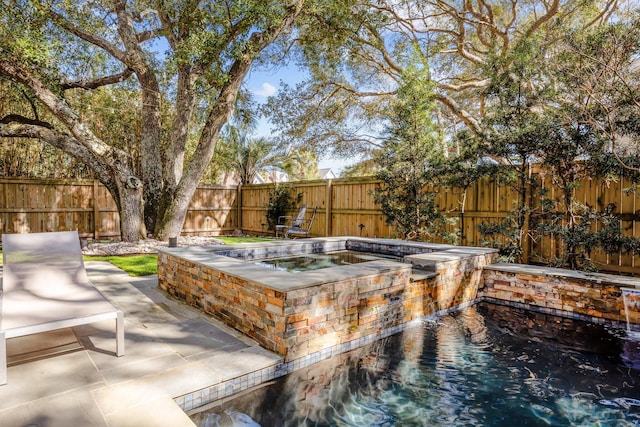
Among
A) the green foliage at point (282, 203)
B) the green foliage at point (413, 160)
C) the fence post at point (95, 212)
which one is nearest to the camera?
the green foliage at point (413, 160)

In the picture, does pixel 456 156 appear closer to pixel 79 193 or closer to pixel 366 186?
pixel 366 186

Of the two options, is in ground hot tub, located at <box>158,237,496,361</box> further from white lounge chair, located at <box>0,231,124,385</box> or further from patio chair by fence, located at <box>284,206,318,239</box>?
patio chair by fence, located at <box>284,206,318,239</box>

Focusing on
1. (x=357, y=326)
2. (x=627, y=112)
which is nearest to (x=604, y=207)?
(x=627, y=112)

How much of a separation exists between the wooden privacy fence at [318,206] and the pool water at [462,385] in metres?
2.52

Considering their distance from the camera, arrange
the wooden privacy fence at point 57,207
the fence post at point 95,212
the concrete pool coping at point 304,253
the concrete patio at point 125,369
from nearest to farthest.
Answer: the concrete patio at point 125,369
the concrete pool coping at point 304,253
the wooden privacy fence at point 57,207
the fence post at point 95,212

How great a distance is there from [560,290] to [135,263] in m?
6.37

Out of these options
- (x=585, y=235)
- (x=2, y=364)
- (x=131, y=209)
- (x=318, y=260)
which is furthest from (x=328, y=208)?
(x=2, y=364)

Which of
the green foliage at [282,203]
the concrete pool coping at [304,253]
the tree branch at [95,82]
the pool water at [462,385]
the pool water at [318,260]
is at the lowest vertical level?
the pool water at [462,385]

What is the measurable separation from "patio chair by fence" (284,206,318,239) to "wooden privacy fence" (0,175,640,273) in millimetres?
238

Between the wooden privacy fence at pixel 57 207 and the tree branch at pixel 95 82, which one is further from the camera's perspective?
the wooden privacy fence at pixel 57 207

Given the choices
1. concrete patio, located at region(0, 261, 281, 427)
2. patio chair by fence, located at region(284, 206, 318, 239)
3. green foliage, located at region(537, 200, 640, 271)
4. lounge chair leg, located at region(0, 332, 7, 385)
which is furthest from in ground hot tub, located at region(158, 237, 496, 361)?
patio chair by fence, located at region(284, 206, 318, 239)

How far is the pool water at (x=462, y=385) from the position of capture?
86.8 inches

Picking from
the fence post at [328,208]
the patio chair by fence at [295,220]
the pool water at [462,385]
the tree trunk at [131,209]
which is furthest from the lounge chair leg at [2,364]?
the fence post at [328,208]

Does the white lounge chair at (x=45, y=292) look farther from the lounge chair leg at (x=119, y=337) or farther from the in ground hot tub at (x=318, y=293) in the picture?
the in ground hot tub at (x=318, y=293)
